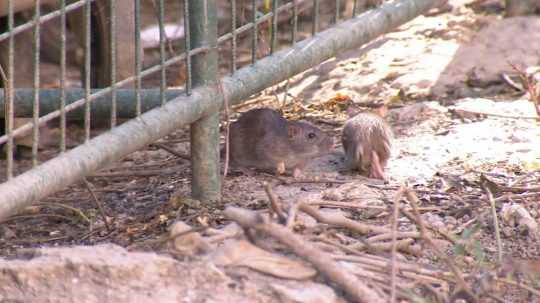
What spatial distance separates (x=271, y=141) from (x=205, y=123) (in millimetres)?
1600

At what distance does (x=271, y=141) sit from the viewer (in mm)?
6059

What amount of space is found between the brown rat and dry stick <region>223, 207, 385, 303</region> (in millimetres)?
2460

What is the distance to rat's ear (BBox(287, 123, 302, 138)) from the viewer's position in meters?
6.00

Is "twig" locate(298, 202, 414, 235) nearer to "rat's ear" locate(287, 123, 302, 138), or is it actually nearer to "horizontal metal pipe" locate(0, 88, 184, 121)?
"horizontal metal pipe" locate(0, 88, 184, 121)

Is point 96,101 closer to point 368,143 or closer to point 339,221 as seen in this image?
point 339,221

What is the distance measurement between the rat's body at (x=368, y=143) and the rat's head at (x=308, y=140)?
16cm

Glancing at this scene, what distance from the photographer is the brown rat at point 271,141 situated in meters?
5.86

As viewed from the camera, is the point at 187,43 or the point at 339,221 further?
the point at 187,43

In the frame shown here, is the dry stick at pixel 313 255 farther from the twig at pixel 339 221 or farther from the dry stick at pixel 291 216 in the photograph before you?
the twig at pixel 339 221

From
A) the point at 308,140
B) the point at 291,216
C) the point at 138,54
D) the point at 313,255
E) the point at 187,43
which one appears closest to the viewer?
the point at 313,255

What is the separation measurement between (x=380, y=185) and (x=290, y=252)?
1654mm

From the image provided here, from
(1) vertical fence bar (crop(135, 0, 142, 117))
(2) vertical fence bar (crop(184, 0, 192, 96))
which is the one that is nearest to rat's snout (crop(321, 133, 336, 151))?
(2) vertical fence bar (crop(184, 0, 192, 96))

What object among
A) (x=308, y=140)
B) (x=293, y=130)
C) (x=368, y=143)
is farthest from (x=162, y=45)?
(x=293, y=130)

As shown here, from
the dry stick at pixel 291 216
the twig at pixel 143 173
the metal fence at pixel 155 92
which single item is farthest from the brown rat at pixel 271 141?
the dry stick at pixel 291 216
